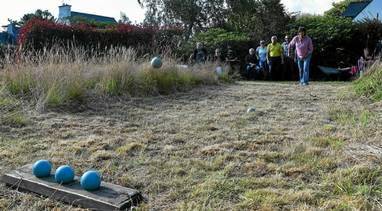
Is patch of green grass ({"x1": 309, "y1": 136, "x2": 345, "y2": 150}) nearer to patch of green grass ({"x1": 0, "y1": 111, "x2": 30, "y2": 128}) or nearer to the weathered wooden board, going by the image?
the weathered wooden board

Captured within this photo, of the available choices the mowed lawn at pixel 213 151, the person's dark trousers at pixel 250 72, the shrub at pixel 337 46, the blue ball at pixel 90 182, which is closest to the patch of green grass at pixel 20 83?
the mowed lawn at pixel 213 151

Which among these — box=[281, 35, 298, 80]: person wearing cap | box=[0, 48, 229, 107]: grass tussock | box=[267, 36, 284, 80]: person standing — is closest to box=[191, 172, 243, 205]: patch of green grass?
box=[0, 48, 229, 107]: grass tussock

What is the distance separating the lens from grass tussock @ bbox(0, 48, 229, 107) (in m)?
6.68

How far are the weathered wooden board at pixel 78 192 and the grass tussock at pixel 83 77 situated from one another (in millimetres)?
2947

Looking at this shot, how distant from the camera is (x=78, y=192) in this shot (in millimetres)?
3061

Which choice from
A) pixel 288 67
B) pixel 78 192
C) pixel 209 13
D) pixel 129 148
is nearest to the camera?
pixel 78 192

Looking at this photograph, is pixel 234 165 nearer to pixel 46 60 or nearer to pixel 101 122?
pixel 101 122

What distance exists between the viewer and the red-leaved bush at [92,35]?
16.3 metres

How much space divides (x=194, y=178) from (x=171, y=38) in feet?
51.0

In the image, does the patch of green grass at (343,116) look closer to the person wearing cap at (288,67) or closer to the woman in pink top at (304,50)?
the woman in pink top at (304,50)

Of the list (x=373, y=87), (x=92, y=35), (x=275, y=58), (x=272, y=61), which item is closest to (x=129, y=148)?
(x=373, y=87)

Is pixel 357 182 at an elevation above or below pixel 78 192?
above

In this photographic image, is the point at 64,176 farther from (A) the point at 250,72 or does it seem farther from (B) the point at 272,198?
(A) the point at 250,72

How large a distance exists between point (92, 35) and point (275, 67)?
6839 mm
